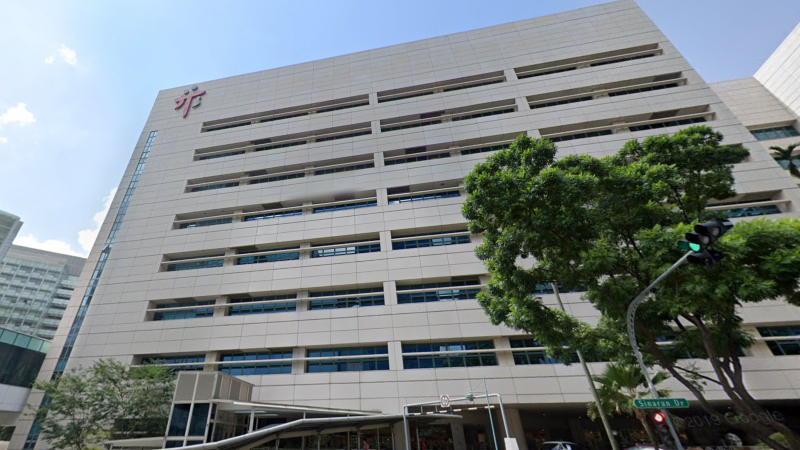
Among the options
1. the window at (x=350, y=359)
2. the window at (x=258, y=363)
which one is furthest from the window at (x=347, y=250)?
the window at (x=258, y=363)

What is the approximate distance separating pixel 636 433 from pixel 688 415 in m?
3.84

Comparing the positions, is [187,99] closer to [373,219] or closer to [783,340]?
[373,219]

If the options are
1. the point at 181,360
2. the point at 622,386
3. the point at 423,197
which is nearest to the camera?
the point at 622,386

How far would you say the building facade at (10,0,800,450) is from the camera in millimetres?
21172

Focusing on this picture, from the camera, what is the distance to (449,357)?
21.2 meters

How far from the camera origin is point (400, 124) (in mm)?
30844

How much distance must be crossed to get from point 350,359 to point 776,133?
41667 millimetres

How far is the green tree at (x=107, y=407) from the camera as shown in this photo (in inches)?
721

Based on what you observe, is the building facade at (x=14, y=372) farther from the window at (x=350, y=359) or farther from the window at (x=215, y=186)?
the window at (x=350, y=359)

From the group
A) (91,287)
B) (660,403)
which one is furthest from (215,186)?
(660,403)

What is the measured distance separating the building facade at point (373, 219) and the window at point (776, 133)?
135 inches

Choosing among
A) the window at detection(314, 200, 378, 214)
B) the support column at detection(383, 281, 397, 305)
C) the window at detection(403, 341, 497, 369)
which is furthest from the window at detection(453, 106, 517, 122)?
the window at detection(403, 341, 497, 369)

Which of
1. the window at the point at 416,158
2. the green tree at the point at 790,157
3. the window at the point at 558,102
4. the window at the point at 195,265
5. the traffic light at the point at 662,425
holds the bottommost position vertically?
the traffic light at the point at 662,425

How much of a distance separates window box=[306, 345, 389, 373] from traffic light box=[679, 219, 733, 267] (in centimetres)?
1883
